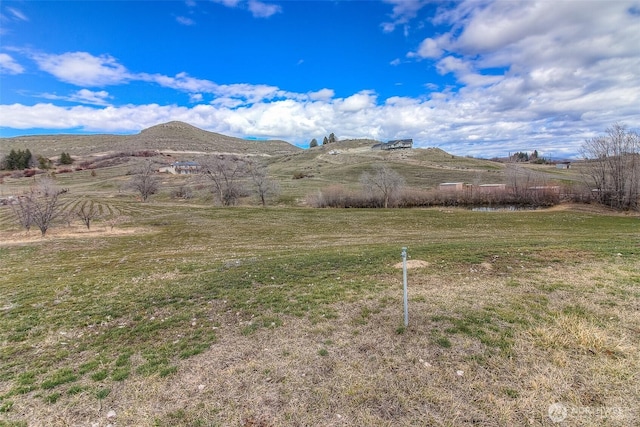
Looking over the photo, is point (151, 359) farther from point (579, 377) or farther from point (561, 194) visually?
point (561, 194)

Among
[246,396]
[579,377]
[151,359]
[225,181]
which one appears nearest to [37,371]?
[151,359]

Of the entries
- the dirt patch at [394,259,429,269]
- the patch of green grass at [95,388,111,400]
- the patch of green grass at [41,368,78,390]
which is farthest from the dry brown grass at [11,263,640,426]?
the dirt patch at [394,259,429,269]

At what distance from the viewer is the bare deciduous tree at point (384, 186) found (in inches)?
2068

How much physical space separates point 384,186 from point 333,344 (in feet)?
159

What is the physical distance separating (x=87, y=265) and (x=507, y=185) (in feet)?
202

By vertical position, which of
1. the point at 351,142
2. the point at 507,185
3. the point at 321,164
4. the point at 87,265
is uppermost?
the point at 351,142

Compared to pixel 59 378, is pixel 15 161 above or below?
above

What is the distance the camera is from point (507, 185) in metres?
56.3

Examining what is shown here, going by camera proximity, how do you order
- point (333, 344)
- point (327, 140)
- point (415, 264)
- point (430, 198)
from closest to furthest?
point (333, 344), point (415, 264), point (430, 198), point (327, 140)

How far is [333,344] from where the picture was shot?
228 inches

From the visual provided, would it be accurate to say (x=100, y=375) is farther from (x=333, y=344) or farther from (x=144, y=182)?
(x=144, y=182)

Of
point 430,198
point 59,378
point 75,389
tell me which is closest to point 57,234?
point 59,378

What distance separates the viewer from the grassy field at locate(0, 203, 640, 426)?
167 inches

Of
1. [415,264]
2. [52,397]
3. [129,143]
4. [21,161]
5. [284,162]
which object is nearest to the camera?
[52,397]
